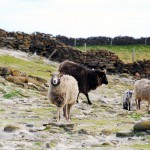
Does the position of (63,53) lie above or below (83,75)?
above

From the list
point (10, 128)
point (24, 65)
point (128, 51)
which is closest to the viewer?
point (10, 128)

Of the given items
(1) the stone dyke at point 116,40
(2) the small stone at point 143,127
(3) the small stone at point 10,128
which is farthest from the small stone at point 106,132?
(1) the stone dyke at point 116,40

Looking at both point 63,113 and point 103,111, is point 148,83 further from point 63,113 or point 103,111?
point 63,113

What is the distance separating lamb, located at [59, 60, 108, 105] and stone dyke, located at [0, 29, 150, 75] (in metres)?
16.3

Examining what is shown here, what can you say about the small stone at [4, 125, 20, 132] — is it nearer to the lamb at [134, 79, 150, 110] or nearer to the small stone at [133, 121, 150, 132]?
the small stone at [133, 121, 150, 132]

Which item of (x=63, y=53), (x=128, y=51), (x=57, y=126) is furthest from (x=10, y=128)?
(x=128, y=51)

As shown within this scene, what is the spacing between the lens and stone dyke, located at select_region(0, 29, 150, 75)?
4000cm

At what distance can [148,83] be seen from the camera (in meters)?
21.7

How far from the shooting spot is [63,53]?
40562mm

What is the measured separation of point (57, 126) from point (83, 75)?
31.9 ft

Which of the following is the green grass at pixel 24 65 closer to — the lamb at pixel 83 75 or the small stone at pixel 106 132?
the lamb at pixel 83 75

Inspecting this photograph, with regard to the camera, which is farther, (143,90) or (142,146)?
(143,90)

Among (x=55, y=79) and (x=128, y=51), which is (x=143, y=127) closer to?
(x=55, y=79)

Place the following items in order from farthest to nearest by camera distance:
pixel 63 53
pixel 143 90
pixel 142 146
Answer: pixel 63 53 < pixel 143 90 < pixel 142 146
